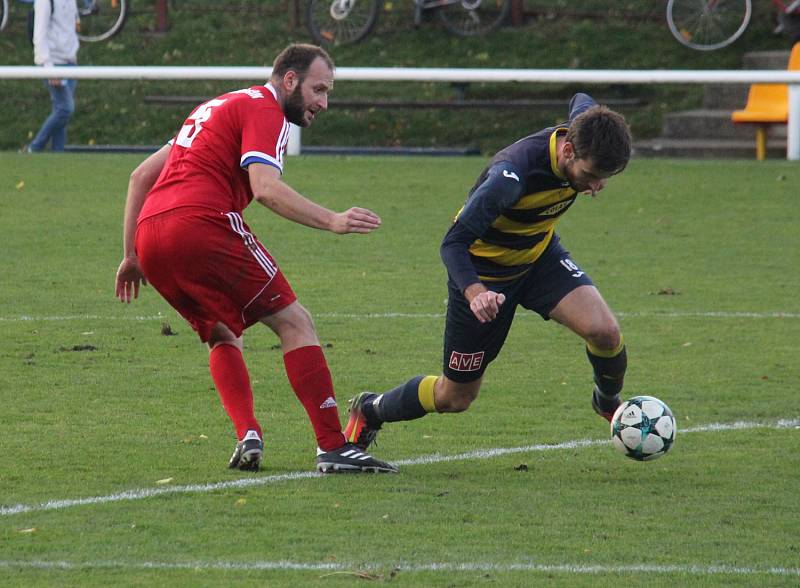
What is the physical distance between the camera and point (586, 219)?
46.5 ft

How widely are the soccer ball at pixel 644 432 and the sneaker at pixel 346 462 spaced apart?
956 millimetres

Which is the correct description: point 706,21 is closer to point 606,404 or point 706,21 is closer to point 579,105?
point 606,404

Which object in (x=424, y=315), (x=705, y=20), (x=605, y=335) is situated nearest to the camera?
(x=605, y=335)

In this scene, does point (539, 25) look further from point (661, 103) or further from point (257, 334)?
point (257, 334)

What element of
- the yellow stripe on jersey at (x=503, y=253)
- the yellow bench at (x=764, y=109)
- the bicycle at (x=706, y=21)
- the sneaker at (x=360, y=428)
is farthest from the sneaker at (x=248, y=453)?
the bicycle at (x=706, y=21)

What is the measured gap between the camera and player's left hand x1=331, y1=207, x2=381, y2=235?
5.33 m

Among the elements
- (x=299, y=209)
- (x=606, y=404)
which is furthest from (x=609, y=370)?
(x=299, y=209)

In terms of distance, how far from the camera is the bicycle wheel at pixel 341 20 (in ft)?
70.2

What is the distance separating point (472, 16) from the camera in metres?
22.2

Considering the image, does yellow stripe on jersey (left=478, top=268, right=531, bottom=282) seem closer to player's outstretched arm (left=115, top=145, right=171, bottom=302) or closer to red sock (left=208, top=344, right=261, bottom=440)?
red sock (left=208, top=344, right=261, bottom=440)

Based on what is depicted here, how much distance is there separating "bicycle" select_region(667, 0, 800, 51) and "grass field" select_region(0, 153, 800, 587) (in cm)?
835

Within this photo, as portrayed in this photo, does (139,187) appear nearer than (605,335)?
Yes

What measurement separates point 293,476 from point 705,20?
16.6 metres

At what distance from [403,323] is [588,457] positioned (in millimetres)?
3405
